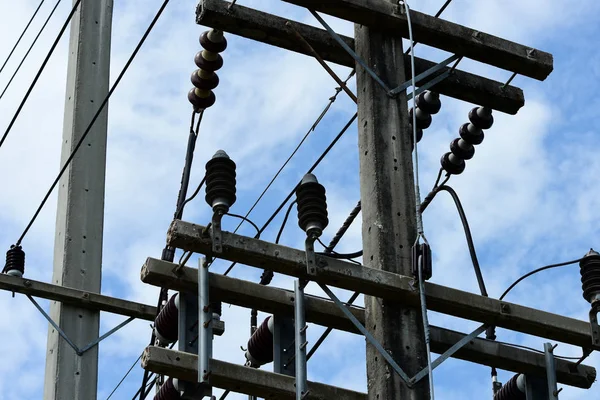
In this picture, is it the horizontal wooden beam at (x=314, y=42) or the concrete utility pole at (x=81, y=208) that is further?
the concrete utility pole at (x=81, y=208)

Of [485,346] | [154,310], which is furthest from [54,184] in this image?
[485,346]

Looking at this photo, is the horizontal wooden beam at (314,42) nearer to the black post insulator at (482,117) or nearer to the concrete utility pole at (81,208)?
the black post insulator at (482,117)

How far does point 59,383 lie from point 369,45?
4356 millimetres

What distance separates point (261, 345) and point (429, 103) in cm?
239

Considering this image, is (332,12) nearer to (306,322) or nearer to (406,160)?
(406,160)

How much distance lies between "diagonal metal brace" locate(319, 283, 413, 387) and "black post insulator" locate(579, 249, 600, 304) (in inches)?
61.4

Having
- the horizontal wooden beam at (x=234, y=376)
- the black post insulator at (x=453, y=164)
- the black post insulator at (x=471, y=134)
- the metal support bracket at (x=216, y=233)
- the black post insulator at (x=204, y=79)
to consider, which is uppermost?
the black post insulator at (x=204, y=79)

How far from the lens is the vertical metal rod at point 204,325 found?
9.23m

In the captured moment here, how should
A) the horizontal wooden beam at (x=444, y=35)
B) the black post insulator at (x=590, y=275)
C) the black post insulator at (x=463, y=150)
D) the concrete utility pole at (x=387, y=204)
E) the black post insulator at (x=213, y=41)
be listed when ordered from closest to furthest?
the concrete utility pole at (x=387, y=204) < the black post insulator at (x=590, y=275) < the horizontal wooden beam at (x=444, y=35) < the black post insulator at (x=213, y=41) < the black post insulator at (x=463, y=150)

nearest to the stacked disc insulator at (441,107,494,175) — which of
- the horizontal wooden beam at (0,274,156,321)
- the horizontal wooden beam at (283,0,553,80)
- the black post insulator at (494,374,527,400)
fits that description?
the horizontal wooden beam at (283,0,553,80)

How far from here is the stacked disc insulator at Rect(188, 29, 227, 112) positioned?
11.1m

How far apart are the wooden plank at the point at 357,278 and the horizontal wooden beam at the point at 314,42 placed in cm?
172

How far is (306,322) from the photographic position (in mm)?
9539

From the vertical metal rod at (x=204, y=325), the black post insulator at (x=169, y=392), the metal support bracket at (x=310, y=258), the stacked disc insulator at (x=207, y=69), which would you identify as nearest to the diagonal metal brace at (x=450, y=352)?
the metal support bracket at (x=310, y=258)
